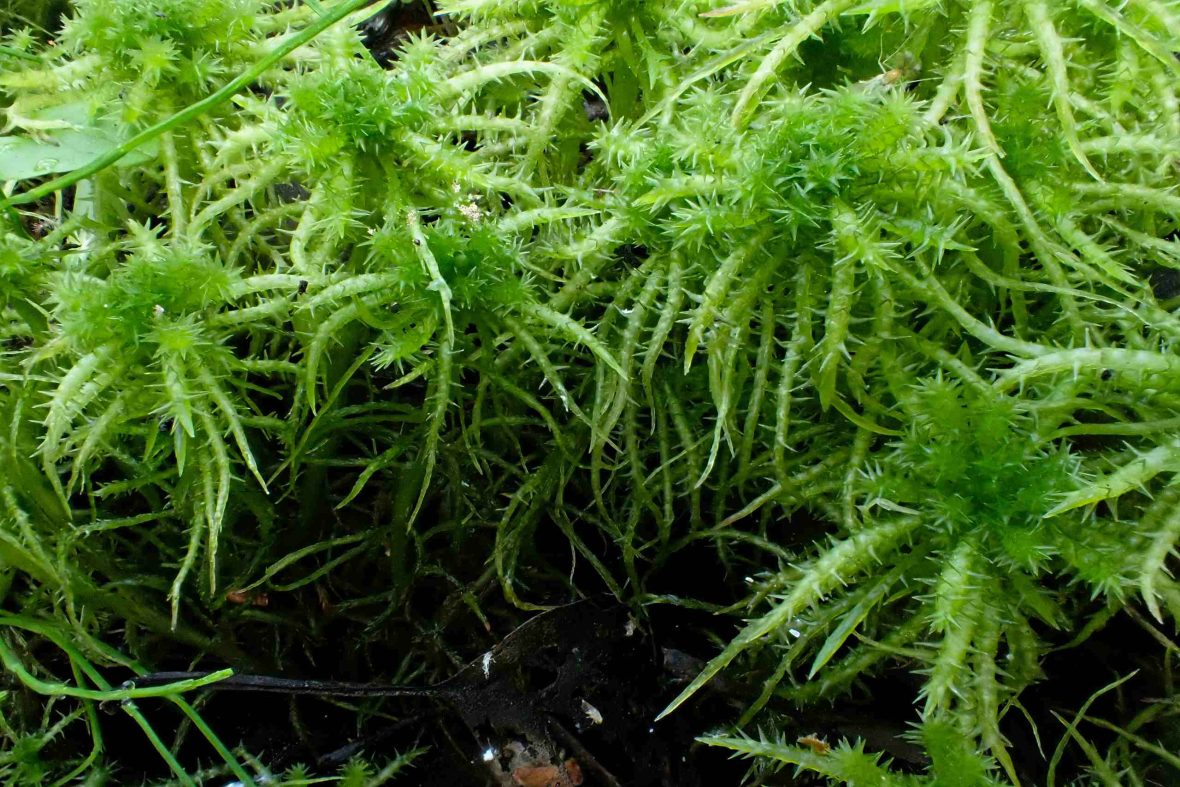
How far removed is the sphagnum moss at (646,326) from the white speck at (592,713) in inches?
4.3

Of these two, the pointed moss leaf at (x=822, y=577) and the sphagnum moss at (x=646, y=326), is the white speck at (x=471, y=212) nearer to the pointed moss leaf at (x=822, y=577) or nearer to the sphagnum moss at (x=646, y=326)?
the sphagnum moss at (x=646, y=326)

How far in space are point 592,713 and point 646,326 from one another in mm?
355

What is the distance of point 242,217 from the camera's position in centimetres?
80

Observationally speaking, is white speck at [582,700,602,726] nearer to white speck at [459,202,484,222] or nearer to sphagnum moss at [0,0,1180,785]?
sphagnum moss at [0,0,1180,785]

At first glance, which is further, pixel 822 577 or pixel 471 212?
pixel 471 212

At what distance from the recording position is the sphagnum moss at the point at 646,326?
644 mm

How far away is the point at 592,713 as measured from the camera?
767 millimetres

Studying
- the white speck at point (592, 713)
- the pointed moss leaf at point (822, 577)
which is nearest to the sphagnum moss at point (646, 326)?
the pointed moss leaf at point (822, 577)

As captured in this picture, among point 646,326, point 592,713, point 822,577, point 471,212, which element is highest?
point 471,212

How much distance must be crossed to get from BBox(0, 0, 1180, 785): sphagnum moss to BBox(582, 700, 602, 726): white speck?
0.36 ft

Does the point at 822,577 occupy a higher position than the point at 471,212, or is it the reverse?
the point at 471,212

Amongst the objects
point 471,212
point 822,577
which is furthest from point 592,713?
point 471,212

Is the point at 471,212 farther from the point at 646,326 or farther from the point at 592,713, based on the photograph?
the point at 592,713

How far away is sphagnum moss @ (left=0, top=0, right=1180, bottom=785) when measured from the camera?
644mm
